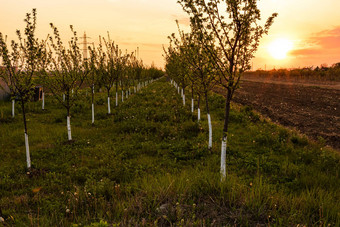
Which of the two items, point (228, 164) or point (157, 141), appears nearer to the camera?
point (228, 164)

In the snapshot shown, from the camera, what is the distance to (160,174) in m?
6.71

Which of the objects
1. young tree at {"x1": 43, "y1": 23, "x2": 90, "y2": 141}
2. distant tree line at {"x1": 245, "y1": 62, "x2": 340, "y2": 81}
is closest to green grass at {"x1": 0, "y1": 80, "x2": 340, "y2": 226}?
young tree at {"x1": 43, "y1": 23, "x2": 90, "y2": 141}

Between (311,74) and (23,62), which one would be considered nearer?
(23,62)

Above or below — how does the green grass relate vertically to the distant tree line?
below

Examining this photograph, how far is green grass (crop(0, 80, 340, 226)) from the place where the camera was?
13.6ft

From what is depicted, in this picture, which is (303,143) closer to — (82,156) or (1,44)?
(82,156)

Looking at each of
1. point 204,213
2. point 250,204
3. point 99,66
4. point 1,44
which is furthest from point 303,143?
point 99,66

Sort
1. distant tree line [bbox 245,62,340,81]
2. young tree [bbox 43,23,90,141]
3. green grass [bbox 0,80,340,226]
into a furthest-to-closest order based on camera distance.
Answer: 1. distant tree line [bbox 245,62,340,81]
2. young tree [bbox 43,23,90,141]
3. green grass [bbox 0,80,340,226]

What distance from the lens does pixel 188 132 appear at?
478 inches

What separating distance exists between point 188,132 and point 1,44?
8904 millimetres

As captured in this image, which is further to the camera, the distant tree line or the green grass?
the distant tree line

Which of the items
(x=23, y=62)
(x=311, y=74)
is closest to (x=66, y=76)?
(x=23, y=62)

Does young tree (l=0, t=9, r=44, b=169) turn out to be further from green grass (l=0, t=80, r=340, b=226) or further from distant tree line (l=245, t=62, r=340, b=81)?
distant tree line (l=245, t=62, r=340, b=81)

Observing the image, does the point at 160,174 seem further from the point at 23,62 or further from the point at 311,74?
the point at 311,74
